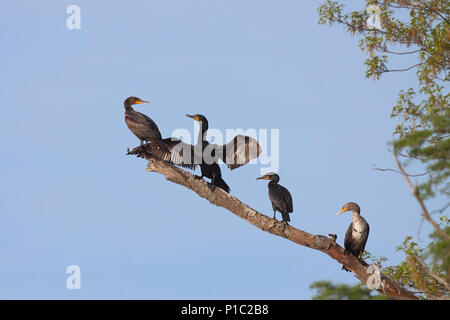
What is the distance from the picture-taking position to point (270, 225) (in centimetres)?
1058

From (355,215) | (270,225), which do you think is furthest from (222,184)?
(355,215)

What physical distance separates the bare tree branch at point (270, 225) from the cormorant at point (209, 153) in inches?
6.9

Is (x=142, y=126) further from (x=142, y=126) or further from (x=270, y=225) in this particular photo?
(x=270, y=225)

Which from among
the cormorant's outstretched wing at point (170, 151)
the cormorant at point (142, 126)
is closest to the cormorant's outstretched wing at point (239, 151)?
the cormorant's outstretched wing at point (170, 151)

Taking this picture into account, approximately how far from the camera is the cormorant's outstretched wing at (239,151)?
11.2 metres

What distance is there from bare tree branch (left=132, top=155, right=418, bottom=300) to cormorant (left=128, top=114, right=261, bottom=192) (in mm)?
176

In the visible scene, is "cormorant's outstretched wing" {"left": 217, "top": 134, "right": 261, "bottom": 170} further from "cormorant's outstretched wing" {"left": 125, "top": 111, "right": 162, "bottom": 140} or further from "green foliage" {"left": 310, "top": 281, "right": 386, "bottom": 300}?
"green foliage" {"left": 310, "top": 281, "right": 386, "bottom": 300}

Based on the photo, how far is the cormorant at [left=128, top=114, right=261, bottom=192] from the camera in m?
10.9

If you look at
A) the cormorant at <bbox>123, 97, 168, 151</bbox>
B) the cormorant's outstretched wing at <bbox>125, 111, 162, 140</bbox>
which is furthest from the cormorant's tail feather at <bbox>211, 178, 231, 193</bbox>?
the cormorant's outstretched wing at <bbox>125, 111, 162, 140</bbox>

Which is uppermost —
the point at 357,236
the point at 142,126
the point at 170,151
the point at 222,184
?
the point at 142,126

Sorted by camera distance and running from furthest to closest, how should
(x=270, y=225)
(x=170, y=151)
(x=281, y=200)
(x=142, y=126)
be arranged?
(x=142, y=126), (x=281, y=200), (x=170, y=151), (x=270, y=225)

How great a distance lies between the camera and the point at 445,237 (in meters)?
7.69

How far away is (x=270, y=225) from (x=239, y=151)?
151cm

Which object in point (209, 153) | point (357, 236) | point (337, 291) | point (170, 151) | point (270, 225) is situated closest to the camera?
point (337, 291)
